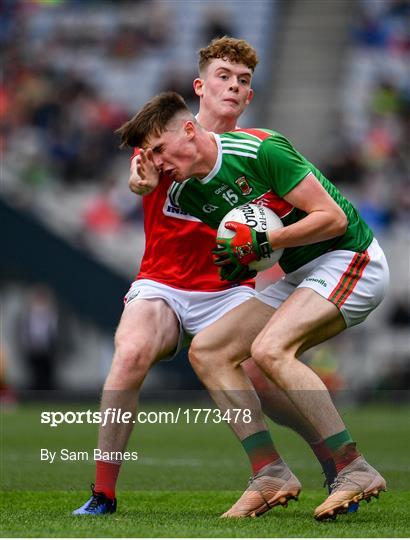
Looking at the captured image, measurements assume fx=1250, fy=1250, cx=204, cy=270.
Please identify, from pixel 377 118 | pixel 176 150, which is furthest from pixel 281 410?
pixel 377 118

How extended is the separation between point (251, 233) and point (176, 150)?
0.59 m

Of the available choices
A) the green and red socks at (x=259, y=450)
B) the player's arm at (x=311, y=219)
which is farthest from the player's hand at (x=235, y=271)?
the green and red socks at (x=259, y=450)

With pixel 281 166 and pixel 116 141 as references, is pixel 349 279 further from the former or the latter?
pixel 116 141

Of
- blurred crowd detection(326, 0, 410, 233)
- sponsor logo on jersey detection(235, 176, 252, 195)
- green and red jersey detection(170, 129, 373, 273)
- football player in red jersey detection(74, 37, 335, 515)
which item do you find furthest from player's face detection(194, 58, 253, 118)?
blurred crowd detection(326, 0, 410, 233)

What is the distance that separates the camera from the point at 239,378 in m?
6.65

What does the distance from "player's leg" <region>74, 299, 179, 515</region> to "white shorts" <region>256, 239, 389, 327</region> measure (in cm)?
81

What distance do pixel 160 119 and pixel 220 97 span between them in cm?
124

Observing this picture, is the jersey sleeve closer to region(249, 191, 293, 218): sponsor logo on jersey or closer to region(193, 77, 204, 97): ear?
region(249, 191, 293, 218): sponsor logo on jersey

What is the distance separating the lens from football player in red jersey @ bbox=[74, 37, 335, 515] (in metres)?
6.55

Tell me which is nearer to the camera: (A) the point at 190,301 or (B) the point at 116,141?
(A) the point at 190,301

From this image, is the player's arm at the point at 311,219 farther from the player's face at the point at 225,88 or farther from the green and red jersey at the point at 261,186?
the player's face at the point at 225,88

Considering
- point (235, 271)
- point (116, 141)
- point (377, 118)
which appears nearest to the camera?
point (235, 271)

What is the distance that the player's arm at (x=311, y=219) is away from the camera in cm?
613

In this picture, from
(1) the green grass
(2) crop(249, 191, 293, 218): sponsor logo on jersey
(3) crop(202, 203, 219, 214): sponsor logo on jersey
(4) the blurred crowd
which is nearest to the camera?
(1) the green grass
